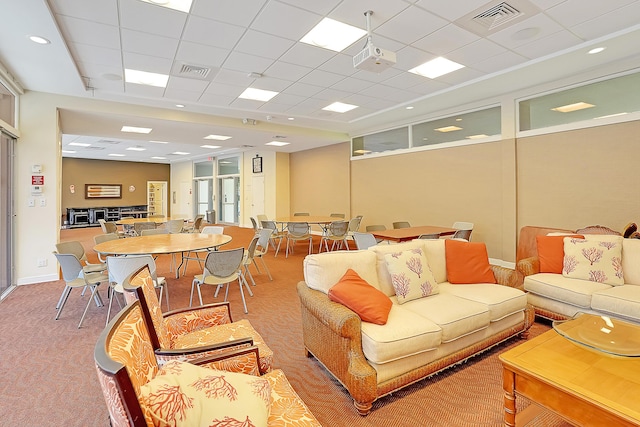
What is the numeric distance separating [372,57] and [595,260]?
126 inches

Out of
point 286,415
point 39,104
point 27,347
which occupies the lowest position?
point 27,347

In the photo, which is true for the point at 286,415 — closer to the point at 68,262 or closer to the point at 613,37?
the point at 68,262

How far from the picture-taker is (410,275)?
2.80 m

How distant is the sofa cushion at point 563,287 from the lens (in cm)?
309

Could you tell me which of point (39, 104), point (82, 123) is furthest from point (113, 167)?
point (39, 104)

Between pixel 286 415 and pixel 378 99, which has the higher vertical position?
pixel 378 99

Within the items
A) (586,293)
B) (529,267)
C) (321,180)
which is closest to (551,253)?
(529,267)

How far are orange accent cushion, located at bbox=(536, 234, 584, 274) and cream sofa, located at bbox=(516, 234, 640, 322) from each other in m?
0.11

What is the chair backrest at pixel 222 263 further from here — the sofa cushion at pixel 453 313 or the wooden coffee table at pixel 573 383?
the wooden coffee table at pixel 573 383

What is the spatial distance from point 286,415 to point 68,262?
11.1 ft

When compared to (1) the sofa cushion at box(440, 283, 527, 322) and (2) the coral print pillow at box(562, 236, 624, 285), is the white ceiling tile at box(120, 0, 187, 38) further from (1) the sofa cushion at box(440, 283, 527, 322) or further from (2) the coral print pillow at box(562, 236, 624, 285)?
(2) the coral print pillow at box(562, 236, 624, 285)

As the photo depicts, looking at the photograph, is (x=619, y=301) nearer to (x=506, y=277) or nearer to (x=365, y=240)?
(x=506, y=277)

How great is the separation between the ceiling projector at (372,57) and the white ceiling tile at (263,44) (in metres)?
0.92

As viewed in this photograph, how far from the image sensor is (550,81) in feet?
16.5
